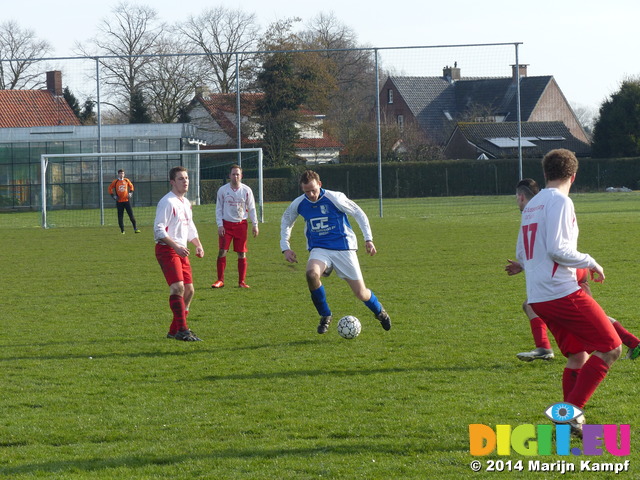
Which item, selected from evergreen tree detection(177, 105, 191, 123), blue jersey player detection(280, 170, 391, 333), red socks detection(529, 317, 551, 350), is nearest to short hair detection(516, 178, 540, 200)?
red socks detection(529, 317, 551, 350)

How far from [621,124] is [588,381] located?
5115cm

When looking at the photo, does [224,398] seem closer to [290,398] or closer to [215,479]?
[290,398]

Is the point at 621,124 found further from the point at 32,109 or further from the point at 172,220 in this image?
the point at 172,220

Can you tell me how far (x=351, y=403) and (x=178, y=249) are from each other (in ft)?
10.4

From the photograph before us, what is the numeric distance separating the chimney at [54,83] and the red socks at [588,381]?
3156cm

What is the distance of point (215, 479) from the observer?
4.69m

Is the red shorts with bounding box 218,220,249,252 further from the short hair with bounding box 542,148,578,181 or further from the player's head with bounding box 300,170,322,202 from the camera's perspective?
the short hair with bounding box 542,148,578,181

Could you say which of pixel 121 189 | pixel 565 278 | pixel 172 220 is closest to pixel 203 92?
pixel 121 189

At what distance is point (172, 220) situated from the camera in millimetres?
9031

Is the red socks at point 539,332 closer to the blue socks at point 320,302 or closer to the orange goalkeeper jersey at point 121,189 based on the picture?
the blue socks at point 320,302

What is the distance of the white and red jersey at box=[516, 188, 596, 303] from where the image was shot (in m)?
5.04

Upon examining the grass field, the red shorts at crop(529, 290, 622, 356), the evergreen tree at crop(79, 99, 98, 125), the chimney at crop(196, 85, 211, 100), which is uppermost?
the chimney at crop(196, 85, 211, 100)

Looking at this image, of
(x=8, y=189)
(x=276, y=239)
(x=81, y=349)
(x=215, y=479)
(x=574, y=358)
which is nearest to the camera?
(x=215, y=479)

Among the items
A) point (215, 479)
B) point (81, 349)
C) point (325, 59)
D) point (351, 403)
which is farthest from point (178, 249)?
point (325, 59)
